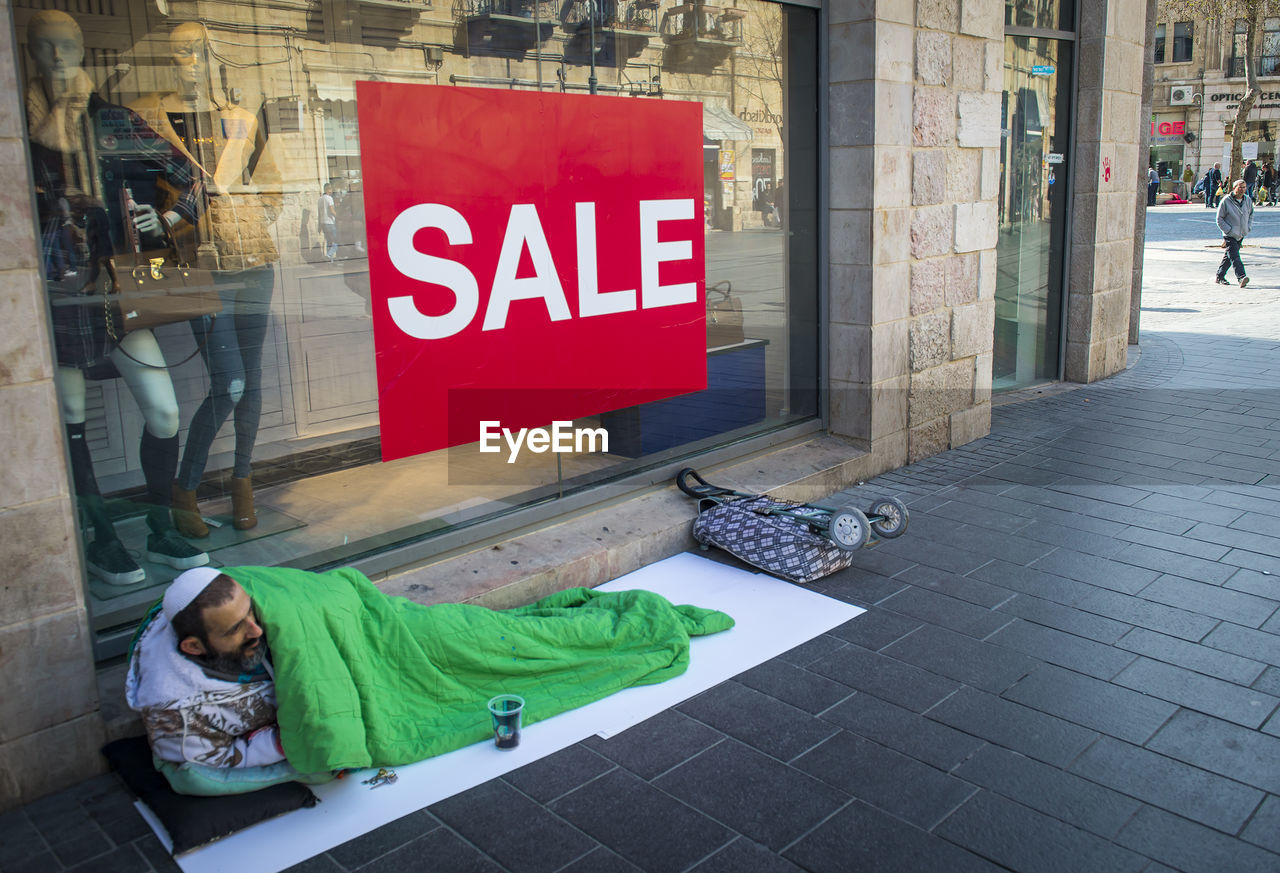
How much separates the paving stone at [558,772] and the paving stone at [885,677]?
102 centimetres

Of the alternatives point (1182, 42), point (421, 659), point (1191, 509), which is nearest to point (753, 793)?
point (421, 659)

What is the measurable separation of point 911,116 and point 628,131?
2.01 meters

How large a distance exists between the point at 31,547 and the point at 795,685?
101 inches

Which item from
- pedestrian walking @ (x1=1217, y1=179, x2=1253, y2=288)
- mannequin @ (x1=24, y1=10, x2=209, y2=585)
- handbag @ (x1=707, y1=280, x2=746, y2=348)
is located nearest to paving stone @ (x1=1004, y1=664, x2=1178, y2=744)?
handbag @ (x1=707, y1=280, x2=746, y2=348)

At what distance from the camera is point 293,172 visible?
405 cm

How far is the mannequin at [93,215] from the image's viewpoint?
350cm

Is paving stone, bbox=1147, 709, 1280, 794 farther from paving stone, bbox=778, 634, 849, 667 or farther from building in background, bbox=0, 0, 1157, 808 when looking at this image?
building in background, bbox=0, 0, 1157, 808

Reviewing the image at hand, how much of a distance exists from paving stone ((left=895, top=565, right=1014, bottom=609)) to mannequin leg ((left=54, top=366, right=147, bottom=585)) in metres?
3.23

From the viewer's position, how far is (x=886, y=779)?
330 centimetres

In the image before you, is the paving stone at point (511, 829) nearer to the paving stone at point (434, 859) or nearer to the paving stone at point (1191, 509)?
the paving stone at point (434, 859)

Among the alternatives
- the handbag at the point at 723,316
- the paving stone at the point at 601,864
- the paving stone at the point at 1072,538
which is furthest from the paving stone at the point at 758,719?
the handbag at the point at 723,316

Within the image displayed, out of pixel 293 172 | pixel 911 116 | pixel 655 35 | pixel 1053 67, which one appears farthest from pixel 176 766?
pixel 1053 67

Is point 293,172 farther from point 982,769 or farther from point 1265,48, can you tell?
point 1265,48

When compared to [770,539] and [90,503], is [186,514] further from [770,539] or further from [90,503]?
[770,539]
